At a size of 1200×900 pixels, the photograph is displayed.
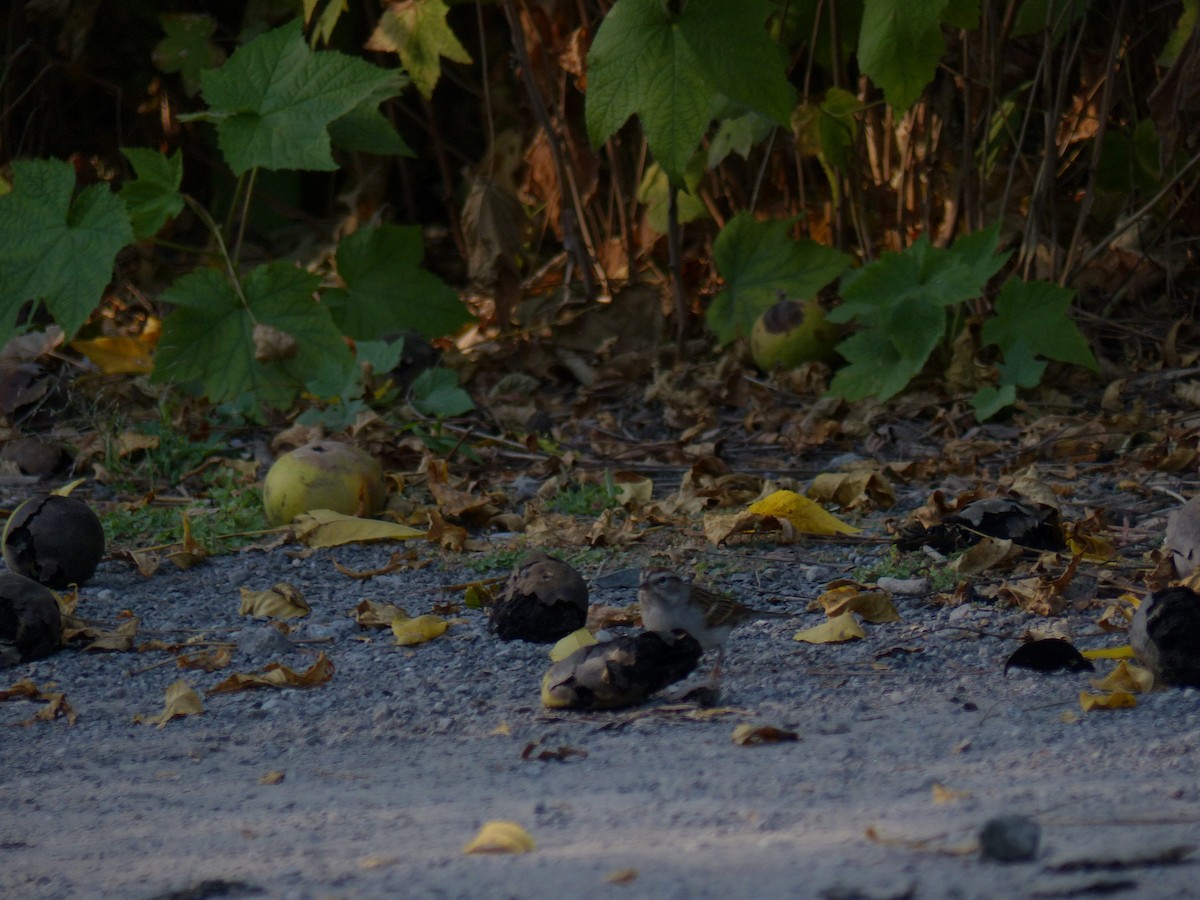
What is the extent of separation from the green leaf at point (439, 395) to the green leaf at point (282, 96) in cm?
73

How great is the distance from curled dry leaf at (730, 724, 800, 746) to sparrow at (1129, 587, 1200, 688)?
576 millimetres

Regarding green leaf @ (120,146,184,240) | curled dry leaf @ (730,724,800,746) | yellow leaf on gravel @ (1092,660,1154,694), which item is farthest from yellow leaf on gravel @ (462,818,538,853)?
green leaf @ (120,146,184,240)

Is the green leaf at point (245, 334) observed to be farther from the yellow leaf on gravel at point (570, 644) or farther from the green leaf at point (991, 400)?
the yellow leaf on gravel at point (570, 644)

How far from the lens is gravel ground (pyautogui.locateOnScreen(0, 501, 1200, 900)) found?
4.97ft

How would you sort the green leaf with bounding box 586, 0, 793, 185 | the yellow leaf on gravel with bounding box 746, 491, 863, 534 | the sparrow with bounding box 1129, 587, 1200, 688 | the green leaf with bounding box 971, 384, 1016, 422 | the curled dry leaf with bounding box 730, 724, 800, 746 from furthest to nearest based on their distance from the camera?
1. the green leaf with bounding box 971, 384, 1016, 422
2. the green leaf with bounding box 586, 0, 793, 185
3. the yellow leaf on gravel with bounding box 746, 491, 863, 534
4. the sparrow with bounding box 1129, 587, 1200, 688
5. the curled dry leaf with bounding box 730, 724, 800, 746

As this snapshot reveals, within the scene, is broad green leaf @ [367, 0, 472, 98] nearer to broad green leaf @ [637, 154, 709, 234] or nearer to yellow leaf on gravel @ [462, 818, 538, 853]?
broad green leaf @ [637, 154, 709, 234]

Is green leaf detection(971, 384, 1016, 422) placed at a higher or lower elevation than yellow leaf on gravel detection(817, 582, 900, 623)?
lower

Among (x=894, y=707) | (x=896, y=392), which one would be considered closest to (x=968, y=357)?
(x=896, y=392)

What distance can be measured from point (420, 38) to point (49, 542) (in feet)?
8.95

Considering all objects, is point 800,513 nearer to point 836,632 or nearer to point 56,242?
point 836,632

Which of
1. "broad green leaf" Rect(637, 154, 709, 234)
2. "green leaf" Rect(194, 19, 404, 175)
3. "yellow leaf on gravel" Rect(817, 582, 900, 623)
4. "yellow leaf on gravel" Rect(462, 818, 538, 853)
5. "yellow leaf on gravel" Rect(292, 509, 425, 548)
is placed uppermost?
"green leaf" Rect(194, 19, 404, 175)

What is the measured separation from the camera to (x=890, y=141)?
523 centimetres

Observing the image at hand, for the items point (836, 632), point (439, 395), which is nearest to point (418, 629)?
point (836, 632)

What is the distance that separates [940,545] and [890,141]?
260cm
